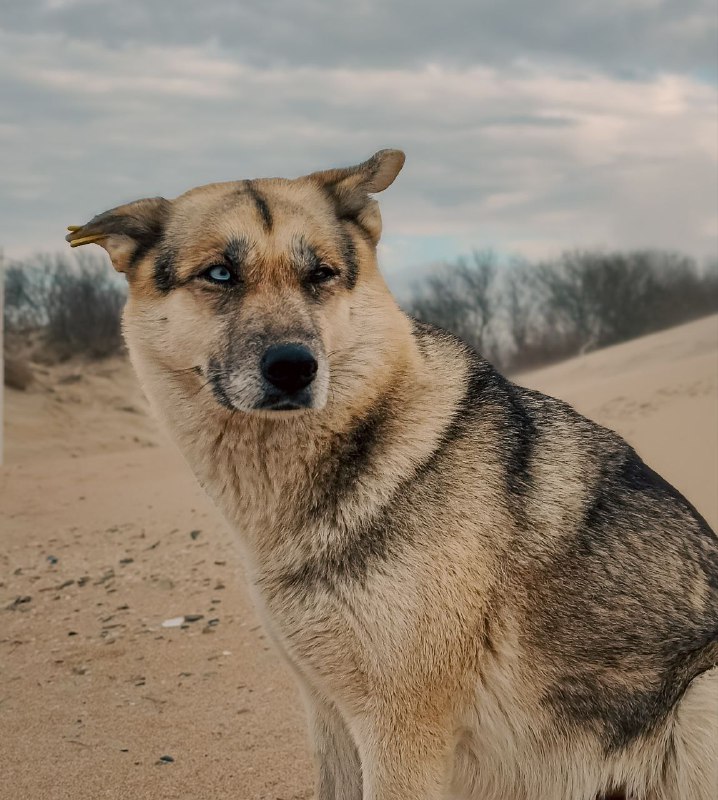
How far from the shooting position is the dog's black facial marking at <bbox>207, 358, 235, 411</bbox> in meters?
3.70

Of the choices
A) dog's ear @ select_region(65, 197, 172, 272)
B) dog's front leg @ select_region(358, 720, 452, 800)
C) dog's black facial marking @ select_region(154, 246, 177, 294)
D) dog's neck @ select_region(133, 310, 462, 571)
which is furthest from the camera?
dog's ear @ select_region(65, 197, 172, 272)

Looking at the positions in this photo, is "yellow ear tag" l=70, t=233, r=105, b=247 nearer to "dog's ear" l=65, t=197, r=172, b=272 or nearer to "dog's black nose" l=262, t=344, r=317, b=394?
"dog's ear" l=65, t=197, r=172, b=272

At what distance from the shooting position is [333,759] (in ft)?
13.5

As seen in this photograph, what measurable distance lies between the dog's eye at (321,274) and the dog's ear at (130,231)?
70 cm

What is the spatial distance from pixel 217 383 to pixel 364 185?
1083mm

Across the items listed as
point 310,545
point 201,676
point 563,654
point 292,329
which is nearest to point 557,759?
point 563,654

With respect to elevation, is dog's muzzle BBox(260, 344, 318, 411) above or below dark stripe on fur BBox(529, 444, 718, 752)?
above

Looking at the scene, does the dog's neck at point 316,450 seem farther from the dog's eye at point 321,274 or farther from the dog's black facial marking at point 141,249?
the dog's black facial marking at point 141,249

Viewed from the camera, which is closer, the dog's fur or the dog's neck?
the dog's fur

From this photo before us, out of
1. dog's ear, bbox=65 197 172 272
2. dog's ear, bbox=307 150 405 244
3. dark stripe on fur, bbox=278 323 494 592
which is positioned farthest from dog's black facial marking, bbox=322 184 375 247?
dark stripe on fur, bbox=278 323 494 592

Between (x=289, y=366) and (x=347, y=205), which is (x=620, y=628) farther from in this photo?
(x=347, y=205)

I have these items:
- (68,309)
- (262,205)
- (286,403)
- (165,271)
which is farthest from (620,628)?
(68,309)

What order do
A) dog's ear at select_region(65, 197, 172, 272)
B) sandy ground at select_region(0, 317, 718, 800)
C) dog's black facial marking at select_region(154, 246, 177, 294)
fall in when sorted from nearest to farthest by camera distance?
dog's black facial marking at select_region(154, 246, 177, 294) < dog's ear at select_region(65, 197, 172, 272) < sandy ground at select_region(0, 317, 718, 800)

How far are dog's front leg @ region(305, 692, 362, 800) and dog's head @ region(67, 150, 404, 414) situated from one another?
4.62 feet
